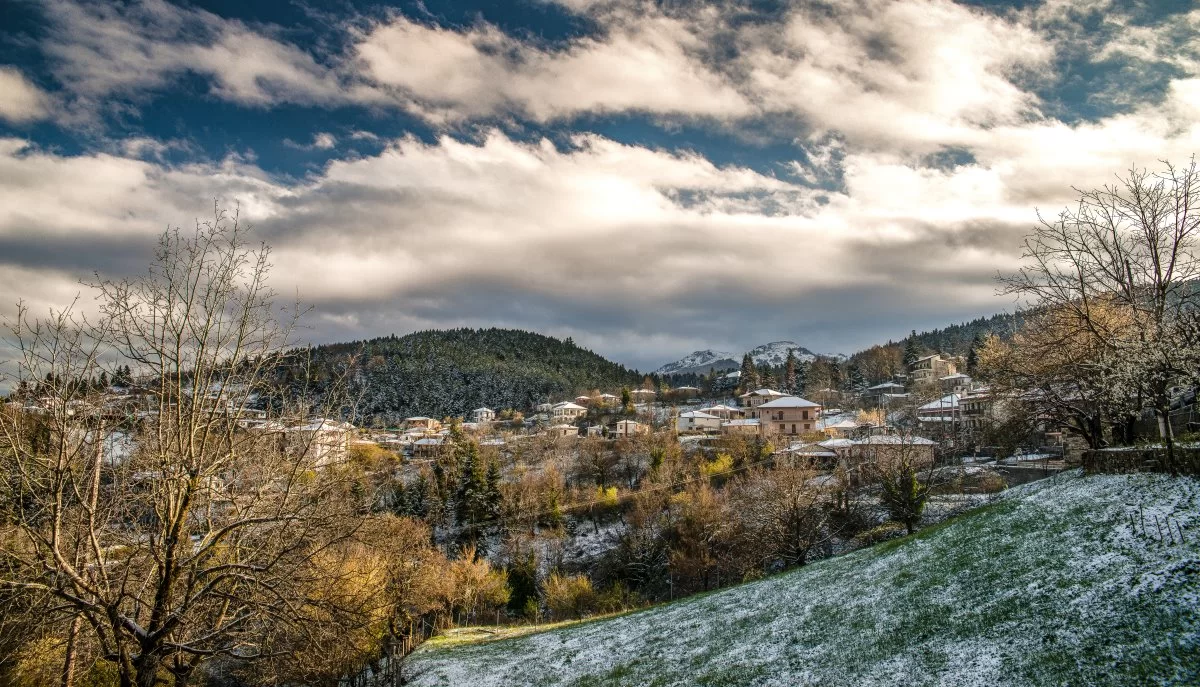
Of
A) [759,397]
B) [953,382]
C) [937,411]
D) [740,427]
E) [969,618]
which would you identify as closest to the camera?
[969,618]

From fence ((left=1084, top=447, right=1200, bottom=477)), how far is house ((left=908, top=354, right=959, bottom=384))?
129 metres

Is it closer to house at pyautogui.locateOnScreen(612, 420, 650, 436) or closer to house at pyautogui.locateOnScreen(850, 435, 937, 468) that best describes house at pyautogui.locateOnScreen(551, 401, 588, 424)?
house at pyautogui.locateOnScreen(612, 420, 650, 436)

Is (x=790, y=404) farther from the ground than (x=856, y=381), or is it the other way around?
(x=856, y=381)

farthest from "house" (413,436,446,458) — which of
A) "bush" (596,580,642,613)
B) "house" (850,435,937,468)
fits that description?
"house" (850,435,937,468)

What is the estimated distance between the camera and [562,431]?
376 feet

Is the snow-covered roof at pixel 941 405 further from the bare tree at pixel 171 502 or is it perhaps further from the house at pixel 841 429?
the bare tree at pixel 171 502

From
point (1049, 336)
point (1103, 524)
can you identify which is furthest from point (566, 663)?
point (1049, 336)

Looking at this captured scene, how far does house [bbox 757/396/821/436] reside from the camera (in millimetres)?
94438

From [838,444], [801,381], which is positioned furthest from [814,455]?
[801,381]

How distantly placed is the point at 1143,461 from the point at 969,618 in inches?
409

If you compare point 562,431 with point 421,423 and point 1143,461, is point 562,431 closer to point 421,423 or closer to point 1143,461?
point 421,423

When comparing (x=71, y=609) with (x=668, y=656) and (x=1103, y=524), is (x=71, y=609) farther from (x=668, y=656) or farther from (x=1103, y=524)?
(x=1103, y=524)

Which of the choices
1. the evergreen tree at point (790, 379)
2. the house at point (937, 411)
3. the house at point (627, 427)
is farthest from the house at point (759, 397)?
the house at point (937, 411)

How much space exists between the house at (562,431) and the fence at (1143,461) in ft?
298
